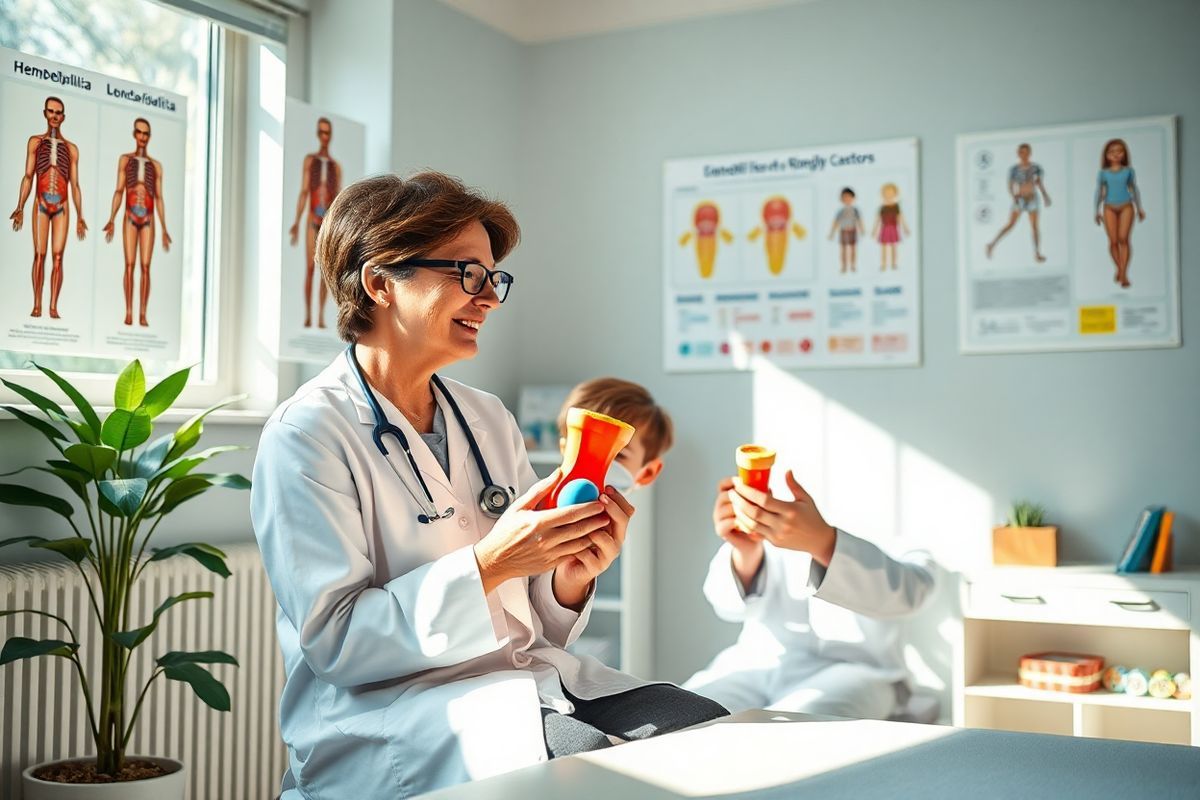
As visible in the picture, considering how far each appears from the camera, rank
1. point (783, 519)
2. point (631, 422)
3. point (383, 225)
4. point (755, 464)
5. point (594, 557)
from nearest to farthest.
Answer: point (594, 557) → point (383, 225) → point (755, 464) → point (783, 519) → point (631, 422)

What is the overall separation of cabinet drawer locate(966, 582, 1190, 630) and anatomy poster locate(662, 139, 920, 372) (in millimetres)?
833

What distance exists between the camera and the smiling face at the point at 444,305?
1.85 m

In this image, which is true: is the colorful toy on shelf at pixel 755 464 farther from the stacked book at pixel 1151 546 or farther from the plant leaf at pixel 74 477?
the stacked book at pixel 1151 546

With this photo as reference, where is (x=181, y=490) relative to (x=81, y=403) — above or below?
below

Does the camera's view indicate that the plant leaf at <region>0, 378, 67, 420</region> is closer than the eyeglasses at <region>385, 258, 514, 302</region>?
No

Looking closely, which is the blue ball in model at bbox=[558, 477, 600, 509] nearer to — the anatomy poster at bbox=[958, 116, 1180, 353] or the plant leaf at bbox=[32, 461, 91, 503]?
the plant leaf at bbox=[32, 461, 91, 503]

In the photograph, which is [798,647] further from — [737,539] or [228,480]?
[228,480]

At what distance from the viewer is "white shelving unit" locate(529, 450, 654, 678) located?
3.80m

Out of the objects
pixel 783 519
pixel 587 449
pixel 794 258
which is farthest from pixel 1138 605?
pixel 587 449

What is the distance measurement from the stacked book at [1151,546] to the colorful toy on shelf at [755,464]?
1.56 m

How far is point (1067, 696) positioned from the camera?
10.3 ft

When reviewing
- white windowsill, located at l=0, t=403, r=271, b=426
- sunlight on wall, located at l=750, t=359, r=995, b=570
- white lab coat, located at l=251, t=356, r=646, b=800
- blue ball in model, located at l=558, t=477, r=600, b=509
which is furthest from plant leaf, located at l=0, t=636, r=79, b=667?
sunlight on wall, located at l=750, t=359, r=995, b=570

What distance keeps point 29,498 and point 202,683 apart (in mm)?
530

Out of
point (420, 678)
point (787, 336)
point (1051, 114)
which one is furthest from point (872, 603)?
point (1051, 114)
